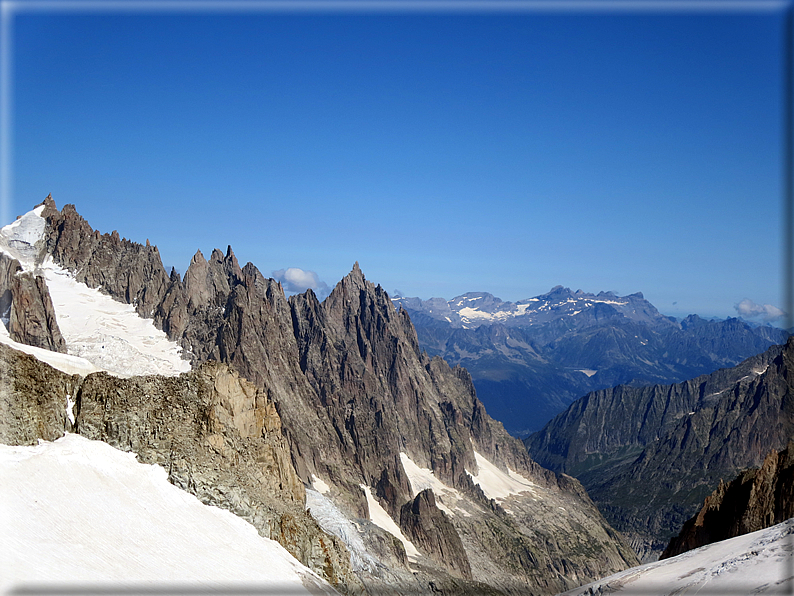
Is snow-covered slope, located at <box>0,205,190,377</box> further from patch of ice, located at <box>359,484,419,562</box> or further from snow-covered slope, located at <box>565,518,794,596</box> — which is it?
snow-covered slope, located at <box>565,518,794,596</box>

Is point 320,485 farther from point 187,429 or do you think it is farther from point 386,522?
point 187,429

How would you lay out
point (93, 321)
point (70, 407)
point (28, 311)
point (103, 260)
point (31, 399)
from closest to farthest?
point (31, 399) → point (70, 407) → point (28, 311) → point (93, 321) → point (103, 260)

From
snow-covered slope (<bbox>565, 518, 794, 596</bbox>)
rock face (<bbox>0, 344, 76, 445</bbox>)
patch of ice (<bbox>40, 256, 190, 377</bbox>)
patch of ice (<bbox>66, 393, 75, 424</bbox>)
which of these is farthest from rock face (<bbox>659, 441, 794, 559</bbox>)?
patch of ice (<bbox>40, 256, 190, 377</bbox>)

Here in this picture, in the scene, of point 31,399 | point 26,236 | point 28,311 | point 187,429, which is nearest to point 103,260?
point 26,236

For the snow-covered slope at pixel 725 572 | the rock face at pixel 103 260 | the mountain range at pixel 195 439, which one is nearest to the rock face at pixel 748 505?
the snow-covered slope at pixel 725 572

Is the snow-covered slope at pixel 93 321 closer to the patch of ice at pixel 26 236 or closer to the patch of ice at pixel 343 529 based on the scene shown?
the patch of ice at pixel 26 236

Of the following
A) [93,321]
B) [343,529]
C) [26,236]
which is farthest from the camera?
[26,236]
